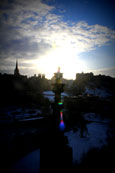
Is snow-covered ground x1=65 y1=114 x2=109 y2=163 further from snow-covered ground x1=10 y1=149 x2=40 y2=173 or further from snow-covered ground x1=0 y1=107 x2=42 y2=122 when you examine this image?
snow-covered ground x1=0 y1=107 x2=42 y2=122

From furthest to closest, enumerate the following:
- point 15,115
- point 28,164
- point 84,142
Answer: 1. point 15,115
2. point 84,142
3. point 28,164

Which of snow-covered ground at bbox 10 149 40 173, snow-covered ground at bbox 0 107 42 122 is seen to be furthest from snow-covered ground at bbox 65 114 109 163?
snow-covered ground at bbox 0 107 42 122

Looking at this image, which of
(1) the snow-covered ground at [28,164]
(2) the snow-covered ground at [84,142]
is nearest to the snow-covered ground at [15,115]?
(1) the snow-covered ground at [28,164]

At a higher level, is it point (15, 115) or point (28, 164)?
point (15, 115)

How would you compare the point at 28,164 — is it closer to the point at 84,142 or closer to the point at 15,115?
the point at 84,142

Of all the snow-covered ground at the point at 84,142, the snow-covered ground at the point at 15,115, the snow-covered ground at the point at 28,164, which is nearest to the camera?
the snow-covered ground at the point at 28,164

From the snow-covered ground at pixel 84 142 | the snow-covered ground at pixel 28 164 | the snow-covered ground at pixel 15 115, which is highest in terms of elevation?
the snow-covered ground at pixel 15 115

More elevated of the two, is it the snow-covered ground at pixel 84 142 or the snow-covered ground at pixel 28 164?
the snow-covered ground at pixel 28 164

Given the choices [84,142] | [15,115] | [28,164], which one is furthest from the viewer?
[15,115]

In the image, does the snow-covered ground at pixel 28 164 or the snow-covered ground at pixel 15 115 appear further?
the snow-covered ground at pixel 15 115

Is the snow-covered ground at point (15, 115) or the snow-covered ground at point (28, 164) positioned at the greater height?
the snow-covered ground at point (15, 115)

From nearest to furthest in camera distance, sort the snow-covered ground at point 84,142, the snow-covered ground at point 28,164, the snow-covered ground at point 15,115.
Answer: the snow-covered ground at point 28,164 < the snow-covered ground at point 84,142 < the snow-covered ground at point 15,115

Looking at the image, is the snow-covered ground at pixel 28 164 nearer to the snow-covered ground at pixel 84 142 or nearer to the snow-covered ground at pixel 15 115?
the snow-covered ground at pixel 84 142

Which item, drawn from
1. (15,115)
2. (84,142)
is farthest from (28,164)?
(15,115)
